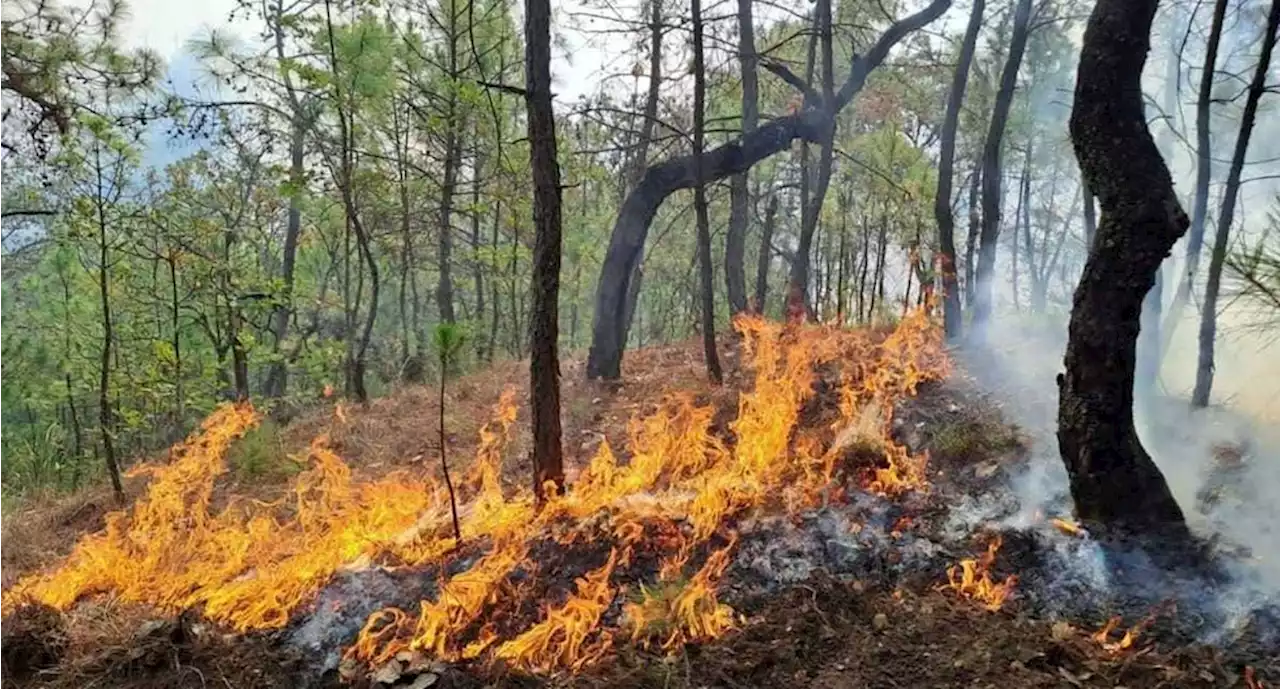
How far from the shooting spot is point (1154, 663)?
145 inches

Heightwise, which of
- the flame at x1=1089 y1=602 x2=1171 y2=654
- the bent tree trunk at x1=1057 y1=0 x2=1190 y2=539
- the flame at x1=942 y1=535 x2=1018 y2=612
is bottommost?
the flame at x1=1089 y1=602 x2=1171 y2=654

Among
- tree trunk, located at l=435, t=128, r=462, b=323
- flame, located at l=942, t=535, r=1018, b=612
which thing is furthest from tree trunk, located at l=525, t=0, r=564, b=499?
tree trunk, located at l=435, t=128, r=462, b=323

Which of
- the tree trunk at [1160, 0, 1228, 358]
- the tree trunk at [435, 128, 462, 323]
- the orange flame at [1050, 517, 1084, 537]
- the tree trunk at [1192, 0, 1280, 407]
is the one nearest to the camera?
the orange flame at [1050, 517, 1084, 537]

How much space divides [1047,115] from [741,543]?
17.2m

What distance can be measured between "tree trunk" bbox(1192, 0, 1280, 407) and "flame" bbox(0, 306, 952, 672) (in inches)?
89.2

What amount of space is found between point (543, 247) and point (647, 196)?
4.47 metres

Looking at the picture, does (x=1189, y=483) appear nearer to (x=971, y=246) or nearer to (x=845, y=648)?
(x=845, y=648)

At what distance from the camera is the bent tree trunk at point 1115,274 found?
14.3 ft

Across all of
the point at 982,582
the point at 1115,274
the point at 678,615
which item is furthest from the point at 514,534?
the point at 1115,274

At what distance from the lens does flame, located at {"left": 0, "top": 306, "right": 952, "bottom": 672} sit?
14.6 ft

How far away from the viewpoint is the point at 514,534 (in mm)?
5223

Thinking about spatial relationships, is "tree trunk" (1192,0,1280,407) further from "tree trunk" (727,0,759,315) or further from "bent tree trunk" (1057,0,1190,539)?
"tree trunk" (727,0,759,315)

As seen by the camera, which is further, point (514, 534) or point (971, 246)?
point (971, 246)

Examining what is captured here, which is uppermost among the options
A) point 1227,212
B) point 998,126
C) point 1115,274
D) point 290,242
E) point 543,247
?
point 998,126
